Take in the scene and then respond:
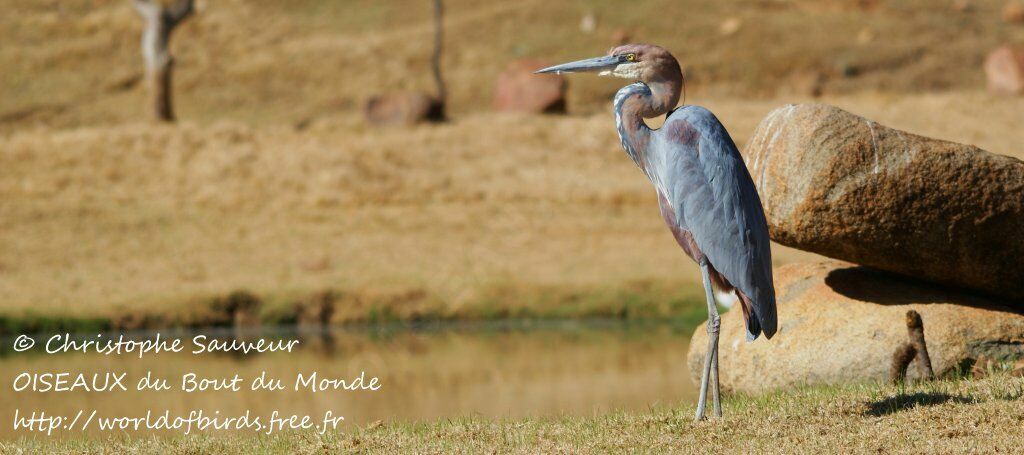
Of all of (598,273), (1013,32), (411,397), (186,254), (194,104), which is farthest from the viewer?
(1013,32)

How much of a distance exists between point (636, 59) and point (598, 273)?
1387cm

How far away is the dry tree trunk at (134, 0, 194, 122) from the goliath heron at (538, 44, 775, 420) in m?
29.6

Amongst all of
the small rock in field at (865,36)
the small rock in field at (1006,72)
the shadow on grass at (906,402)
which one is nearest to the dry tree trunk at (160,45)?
the small rock in field at (1006,72)

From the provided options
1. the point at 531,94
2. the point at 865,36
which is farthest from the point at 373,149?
the point at 865,36

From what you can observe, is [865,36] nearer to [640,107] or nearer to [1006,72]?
[1006,72]

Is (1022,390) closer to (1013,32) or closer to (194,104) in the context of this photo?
(194,104)

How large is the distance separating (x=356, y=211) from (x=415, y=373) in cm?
1194

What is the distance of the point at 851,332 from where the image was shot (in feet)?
36.9

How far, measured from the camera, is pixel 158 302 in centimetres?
2111

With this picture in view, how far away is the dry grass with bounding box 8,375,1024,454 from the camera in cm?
814

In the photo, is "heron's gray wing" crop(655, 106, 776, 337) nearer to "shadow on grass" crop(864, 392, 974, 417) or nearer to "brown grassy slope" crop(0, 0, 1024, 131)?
"shadow on grass" crop(864, 392, 974, 417)

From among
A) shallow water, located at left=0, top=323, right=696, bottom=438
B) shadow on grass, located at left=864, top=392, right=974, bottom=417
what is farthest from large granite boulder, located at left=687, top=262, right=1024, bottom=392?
shadow on grass, located at left=864, top=392, right=974, bottom=417

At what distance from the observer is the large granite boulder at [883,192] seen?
1045 cm

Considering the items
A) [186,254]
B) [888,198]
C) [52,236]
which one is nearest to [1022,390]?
[888,198]
